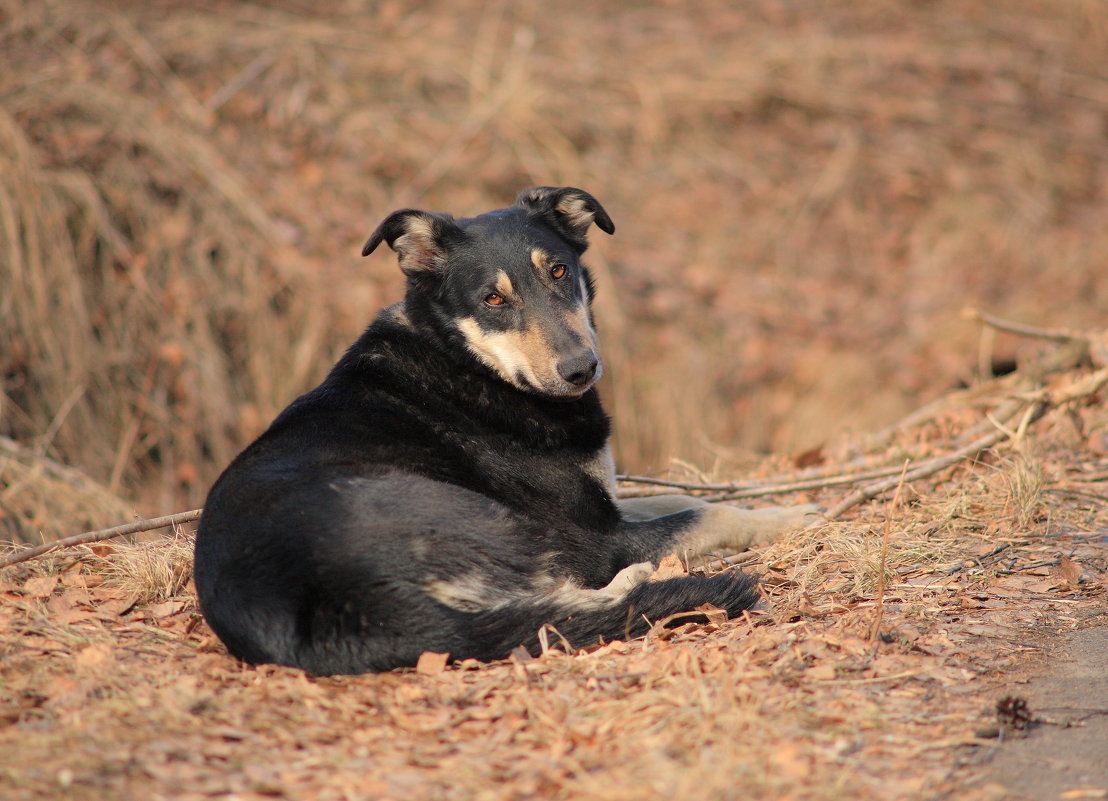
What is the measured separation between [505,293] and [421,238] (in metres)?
0.55

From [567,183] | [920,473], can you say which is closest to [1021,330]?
[920,473]

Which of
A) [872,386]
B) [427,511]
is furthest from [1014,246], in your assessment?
[427,511]

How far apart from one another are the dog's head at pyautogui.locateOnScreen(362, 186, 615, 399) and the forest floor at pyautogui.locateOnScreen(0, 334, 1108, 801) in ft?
4.43

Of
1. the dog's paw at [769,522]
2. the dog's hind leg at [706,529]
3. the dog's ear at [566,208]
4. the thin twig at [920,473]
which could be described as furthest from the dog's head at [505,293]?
the thin twig at [920,473]

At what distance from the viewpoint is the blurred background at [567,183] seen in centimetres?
902

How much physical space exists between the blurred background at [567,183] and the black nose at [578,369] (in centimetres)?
266

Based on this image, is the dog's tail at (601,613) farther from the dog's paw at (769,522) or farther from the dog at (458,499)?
the dog's paw at (769,522)

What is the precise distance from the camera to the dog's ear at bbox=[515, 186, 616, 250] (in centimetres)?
518

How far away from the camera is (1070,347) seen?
6.70m

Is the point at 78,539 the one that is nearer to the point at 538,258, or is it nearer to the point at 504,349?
the point at 504,349

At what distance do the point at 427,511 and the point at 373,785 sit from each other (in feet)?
4.48

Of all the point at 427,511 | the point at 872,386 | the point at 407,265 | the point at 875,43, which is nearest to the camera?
the point at 427,511

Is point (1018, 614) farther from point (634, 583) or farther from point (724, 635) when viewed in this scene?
point (634, 583)

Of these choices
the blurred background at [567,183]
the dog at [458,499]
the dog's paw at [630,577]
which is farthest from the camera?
the blurred background at [567,183]
